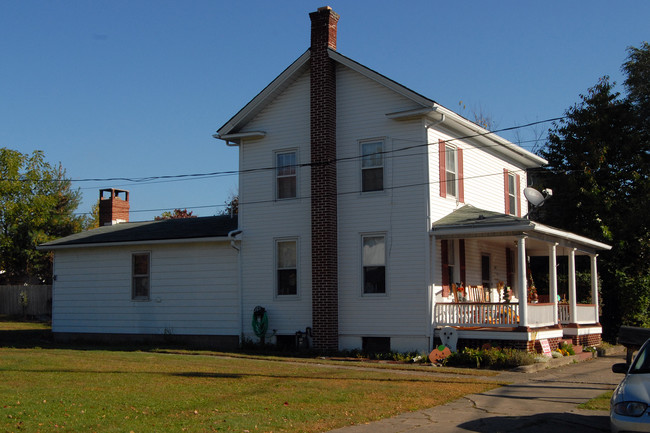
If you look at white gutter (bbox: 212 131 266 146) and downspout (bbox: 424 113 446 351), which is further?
white gutter (bbox: 212 131 266 146)

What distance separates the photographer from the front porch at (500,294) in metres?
18.5

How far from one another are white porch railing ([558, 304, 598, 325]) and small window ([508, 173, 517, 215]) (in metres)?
4.44

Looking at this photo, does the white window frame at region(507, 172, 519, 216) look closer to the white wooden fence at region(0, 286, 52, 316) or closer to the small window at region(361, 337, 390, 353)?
the small window at region(361, 337, 390, 353)

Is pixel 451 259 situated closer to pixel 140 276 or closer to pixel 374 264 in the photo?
pixel 374 264

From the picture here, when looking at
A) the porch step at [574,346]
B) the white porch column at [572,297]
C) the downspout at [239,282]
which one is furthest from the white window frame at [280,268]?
the white porch column at [572,297]

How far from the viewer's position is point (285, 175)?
21719mm

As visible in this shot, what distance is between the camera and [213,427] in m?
9.34

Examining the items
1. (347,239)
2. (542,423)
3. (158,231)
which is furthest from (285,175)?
(542,423)

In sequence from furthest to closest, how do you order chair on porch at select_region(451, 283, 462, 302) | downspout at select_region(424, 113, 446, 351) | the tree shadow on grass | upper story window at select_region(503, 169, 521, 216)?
upper story window at select_region(503, 169, 521, 216)
chair on porch at select_region(451, 283, 462, 302)
downspout at select_region(424, 113, 446, 351)
the tree shadow on grass

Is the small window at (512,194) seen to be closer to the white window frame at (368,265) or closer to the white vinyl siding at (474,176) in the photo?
the white vinyl siding at (474,176)

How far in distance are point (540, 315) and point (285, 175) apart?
8.35 meters

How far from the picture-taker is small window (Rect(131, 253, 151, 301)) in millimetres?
23719

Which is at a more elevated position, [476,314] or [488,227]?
[488,227]

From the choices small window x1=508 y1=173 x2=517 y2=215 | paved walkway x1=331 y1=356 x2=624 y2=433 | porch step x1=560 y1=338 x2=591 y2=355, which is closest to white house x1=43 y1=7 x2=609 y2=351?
porch step x1=560 y1=338 x2=591 y2=355
